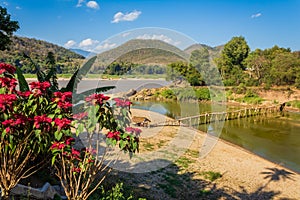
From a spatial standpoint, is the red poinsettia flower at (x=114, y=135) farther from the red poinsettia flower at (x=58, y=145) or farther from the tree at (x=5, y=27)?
the tree at (x=5, y=27)

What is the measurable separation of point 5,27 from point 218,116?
14.7 meters

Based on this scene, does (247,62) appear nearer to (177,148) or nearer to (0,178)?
(177,148)

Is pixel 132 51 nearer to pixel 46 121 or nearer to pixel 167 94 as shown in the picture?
pixel 46 121

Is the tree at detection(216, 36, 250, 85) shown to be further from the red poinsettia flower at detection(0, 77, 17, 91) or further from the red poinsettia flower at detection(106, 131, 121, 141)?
the red poinsettia flower at detection(0, 77, 17, 91)

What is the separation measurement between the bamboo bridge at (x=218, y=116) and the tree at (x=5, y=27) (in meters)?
7.66

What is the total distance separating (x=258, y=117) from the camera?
1955 cm

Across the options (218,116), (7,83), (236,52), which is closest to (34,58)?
(218,116)

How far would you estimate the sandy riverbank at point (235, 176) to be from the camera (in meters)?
5.64

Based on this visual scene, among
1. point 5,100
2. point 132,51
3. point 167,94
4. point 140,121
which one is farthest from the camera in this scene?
point 167,94

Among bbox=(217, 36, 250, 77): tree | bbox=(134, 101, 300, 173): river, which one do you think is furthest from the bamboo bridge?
bbox=(217, 36, 250, 77): tree

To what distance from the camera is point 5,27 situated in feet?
25.0

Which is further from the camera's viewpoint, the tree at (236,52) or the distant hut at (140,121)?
the tree at (236,52)

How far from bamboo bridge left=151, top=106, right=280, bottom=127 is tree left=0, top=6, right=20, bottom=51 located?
766cm

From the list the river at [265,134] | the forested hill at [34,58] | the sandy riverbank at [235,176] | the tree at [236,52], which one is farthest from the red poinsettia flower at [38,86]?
the tree at [236,52]
